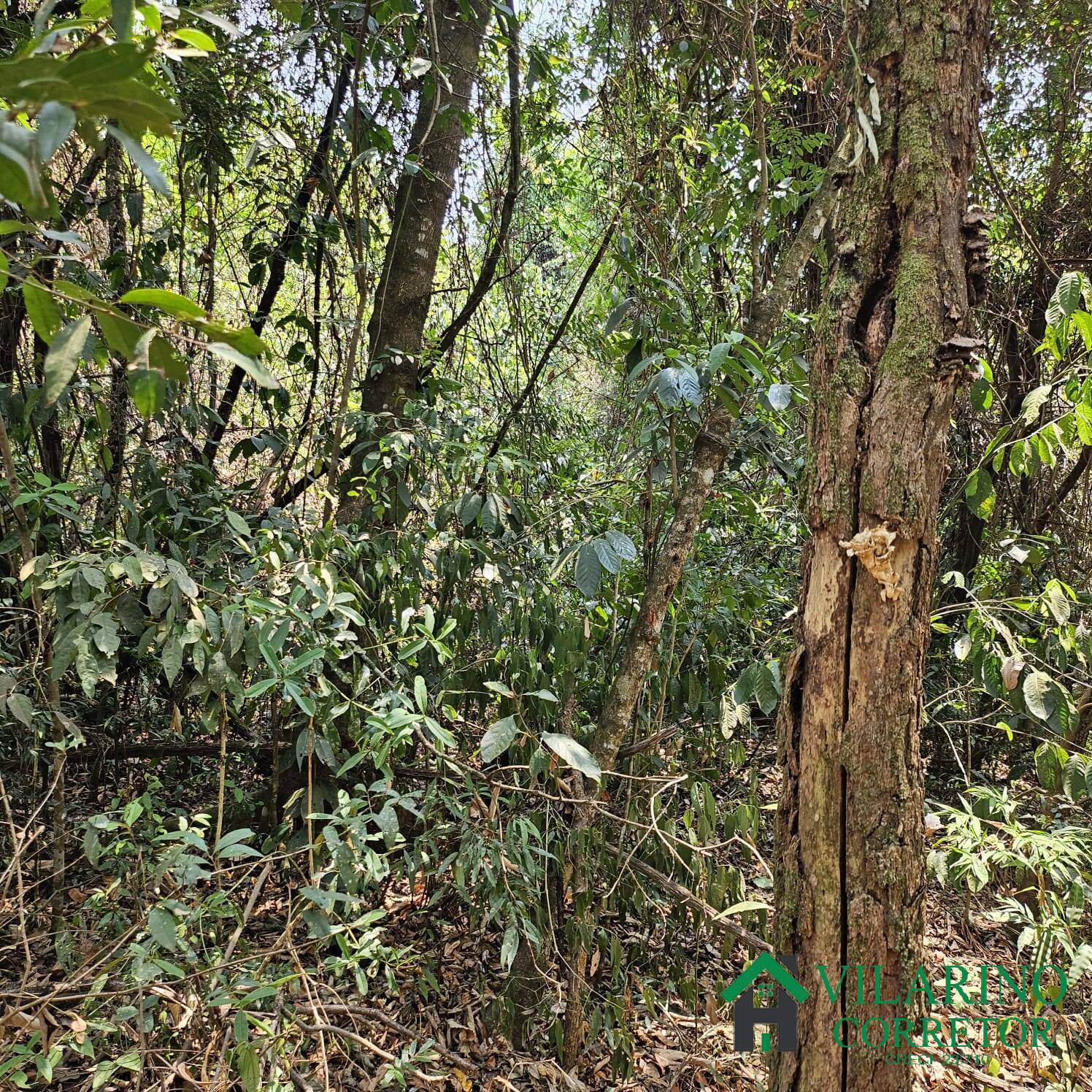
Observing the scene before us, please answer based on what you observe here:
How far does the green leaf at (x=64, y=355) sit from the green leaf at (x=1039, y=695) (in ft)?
5.74

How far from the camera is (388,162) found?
243 cm

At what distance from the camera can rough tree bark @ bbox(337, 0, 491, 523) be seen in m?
2.29

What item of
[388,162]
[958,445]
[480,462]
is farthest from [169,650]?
[958,445]

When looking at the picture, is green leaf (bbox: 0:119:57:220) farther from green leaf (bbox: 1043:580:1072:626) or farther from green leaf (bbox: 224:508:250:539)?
green leaf (bbox: 1043:580:1072:626)

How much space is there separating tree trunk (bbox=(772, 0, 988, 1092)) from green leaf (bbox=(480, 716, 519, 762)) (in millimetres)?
540

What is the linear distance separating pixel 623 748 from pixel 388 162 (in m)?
2.01

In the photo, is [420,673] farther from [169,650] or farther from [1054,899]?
[1054,899]

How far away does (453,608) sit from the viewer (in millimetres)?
1982

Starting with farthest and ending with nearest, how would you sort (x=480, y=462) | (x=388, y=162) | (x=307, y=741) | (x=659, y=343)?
(x=388, y=162) < (x=480, y=462) < (x=659, y=343) < (x=307, y=741)

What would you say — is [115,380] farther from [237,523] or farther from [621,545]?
[621,545]

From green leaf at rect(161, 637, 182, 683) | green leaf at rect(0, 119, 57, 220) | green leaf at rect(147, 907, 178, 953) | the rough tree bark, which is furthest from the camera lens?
the rough tree bark

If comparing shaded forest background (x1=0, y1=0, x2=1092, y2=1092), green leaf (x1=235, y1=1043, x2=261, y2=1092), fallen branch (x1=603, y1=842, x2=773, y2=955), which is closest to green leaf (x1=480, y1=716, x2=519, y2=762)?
shaded forest background (x1=0, y1=0, x2=1092, y2=1092)

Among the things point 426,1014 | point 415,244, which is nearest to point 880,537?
point 426,1014

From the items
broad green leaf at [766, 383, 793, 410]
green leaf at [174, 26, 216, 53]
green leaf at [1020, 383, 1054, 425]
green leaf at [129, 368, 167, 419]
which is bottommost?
green leaf at [129, 368, 167, 419]
